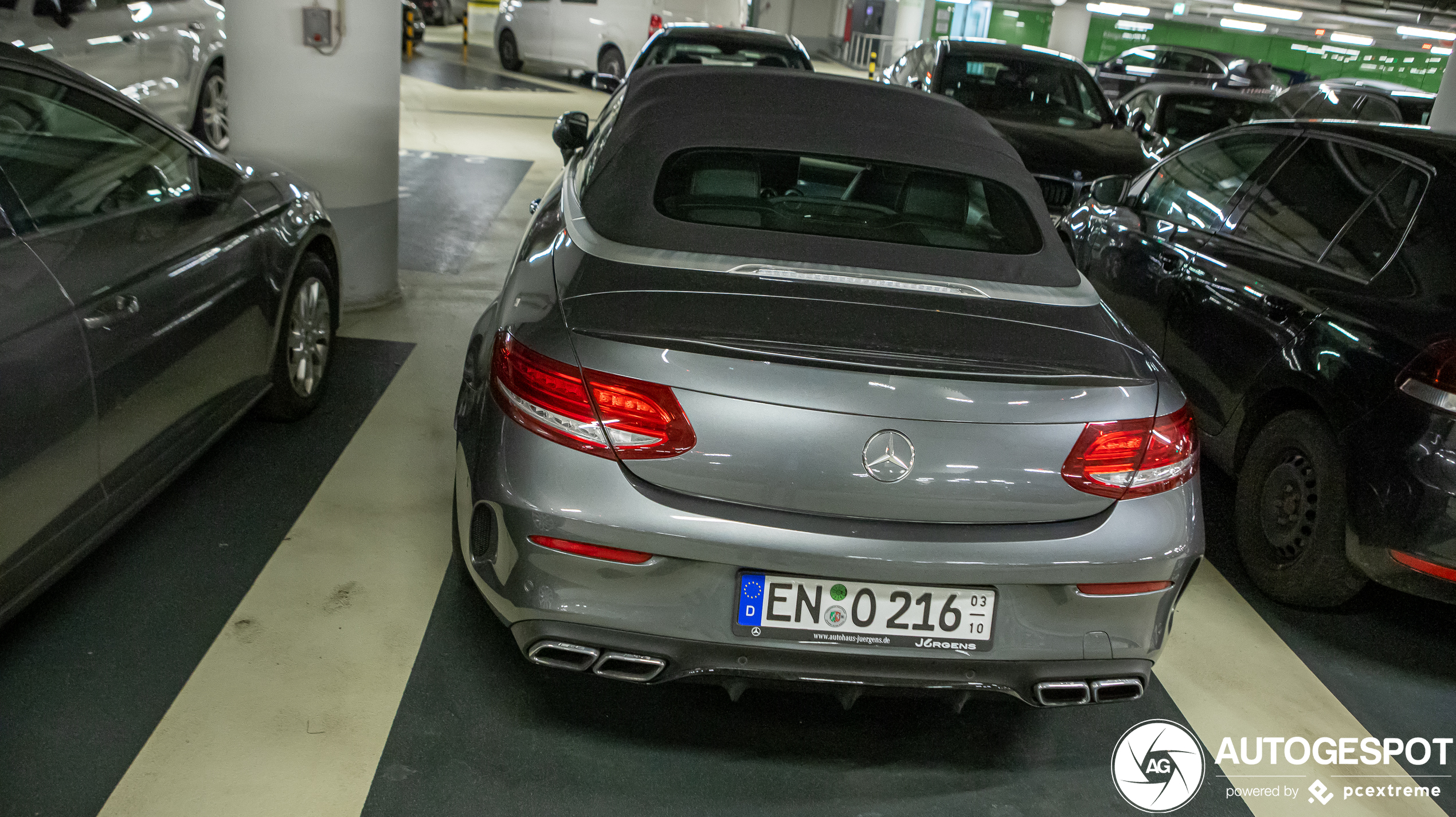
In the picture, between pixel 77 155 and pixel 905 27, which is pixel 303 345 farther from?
pixel 905 27

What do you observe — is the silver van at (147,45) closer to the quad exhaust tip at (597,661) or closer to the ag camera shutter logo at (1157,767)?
the quad exhaust tip at (597,661)

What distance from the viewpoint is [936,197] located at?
2.97 metres

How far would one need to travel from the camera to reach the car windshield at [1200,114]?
10.5m

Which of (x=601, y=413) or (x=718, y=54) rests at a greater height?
(x=718, y=54)

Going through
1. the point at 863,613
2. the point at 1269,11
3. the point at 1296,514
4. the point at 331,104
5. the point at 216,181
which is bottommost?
the point at 1296,514

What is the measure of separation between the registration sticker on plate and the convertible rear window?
0.99m

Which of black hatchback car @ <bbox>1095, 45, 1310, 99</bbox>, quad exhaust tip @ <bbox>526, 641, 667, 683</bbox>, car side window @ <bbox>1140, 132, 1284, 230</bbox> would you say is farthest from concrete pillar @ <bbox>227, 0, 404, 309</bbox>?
black hatchback car @ <bbox>1095, 45, 1310, 99</bbox>

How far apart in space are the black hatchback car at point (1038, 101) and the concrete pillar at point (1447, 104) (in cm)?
174

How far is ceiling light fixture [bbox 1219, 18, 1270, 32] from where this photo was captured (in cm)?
3388

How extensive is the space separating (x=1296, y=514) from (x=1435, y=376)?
0.68 m

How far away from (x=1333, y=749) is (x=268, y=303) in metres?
3.31

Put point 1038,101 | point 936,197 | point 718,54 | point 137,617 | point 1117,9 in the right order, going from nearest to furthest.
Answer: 1. point 137,617
2. point 936,197
3. point 1038,101
4. point 718,54
5. point 1117,9

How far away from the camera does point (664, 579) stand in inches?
80.9

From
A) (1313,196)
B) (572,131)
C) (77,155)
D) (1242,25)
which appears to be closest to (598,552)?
(77,155)
